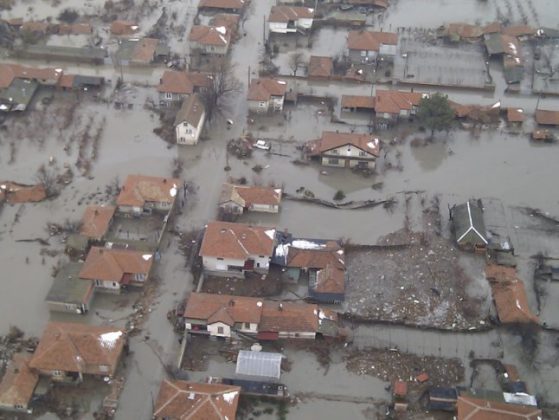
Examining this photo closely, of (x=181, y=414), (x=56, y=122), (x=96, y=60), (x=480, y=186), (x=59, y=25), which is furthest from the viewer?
(x=59, y=25)

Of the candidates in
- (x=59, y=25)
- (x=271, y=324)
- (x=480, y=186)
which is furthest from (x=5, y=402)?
(x=59, y=25)

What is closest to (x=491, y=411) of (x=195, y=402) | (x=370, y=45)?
(x=195, y=402)

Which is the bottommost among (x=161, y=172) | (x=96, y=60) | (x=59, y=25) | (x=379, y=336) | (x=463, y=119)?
(x=379, y=336)

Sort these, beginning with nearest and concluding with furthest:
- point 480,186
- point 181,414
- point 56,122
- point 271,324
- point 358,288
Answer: point 181,414 → point 271,324 → point 358,288 → point 480,186 → point 56,122

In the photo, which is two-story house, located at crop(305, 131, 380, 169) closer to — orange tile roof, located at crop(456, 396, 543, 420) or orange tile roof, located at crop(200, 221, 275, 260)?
orange tile roof, located at crop(200, 221, 275, 260)

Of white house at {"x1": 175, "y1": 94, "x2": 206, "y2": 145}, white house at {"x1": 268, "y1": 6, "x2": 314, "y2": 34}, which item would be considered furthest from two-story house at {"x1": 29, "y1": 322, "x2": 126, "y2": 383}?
white house at {"x1": 268, "y1": 6, "x2": 314, "y2": 34}

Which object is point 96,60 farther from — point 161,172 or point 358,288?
point 358,288
